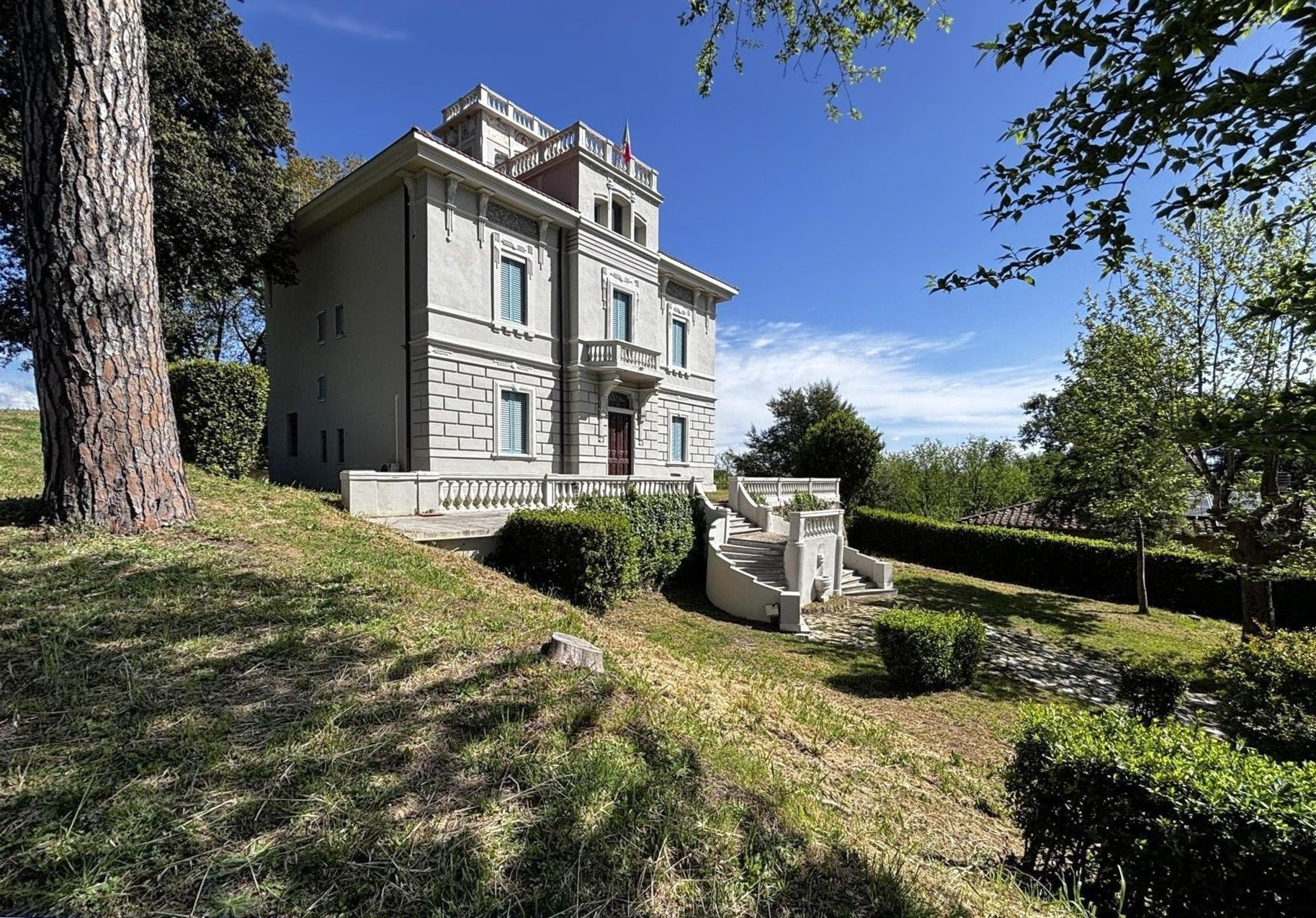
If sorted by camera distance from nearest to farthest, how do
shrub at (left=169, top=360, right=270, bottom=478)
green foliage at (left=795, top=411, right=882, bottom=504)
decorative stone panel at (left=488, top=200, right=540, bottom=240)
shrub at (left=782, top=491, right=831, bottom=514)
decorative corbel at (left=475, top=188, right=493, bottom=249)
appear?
shrub at (left=169, top=360, right=270, bottom=478)
decorative corbel at (left=475, top=188, right=493, bottom=249)
decorative stone panel at (left=488, top=200, right=540, bottom=240)
shrub at (left=782, top=491, right=831, bottom=514)
green foliage at (left=795, top=411, right=882, bottom=504)

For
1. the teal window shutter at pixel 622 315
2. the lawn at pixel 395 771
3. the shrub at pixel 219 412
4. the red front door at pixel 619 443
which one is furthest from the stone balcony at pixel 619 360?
the lawn at pixel 395 771

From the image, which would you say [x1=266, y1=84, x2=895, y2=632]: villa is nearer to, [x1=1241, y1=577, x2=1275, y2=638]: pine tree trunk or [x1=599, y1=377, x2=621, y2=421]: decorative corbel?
[x1=599, y1=377, x2=621, y2=421]: decorative corbel

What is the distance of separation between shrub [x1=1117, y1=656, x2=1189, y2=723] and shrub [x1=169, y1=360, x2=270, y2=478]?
1612 centimetres

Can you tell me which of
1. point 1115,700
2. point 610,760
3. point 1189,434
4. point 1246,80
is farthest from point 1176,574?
point 610,760

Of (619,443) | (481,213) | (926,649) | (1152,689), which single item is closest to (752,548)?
(619,443)

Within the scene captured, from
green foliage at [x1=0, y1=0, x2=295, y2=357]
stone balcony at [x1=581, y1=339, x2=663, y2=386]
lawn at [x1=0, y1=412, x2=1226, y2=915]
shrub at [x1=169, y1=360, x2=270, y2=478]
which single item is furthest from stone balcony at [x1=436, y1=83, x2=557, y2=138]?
lawn at [x1=0, y1=412, x2=1226, y2=915]

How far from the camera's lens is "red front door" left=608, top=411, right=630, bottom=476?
720 inches

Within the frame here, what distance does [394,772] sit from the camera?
248 centimetres

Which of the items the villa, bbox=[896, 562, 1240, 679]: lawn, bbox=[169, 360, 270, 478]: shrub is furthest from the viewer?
the villa

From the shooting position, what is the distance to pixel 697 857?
2264mm

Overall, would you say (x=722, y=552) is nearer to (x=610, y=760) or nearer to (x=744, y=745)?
(x=744, y=745)

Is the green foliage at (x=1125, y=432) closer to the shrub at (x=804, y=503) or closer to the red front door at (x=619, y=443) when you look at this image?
the shrub at (x=804, y=503)

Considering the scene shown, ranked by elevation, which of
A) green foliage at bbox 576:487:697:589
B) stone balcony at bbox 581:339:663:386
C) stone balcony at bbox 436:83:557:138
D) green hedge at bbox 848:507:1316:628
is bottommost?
green hedge at bbox 848:507:1316:628

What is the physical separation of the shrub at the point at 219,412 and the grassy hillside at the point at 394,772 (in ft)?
20.4
